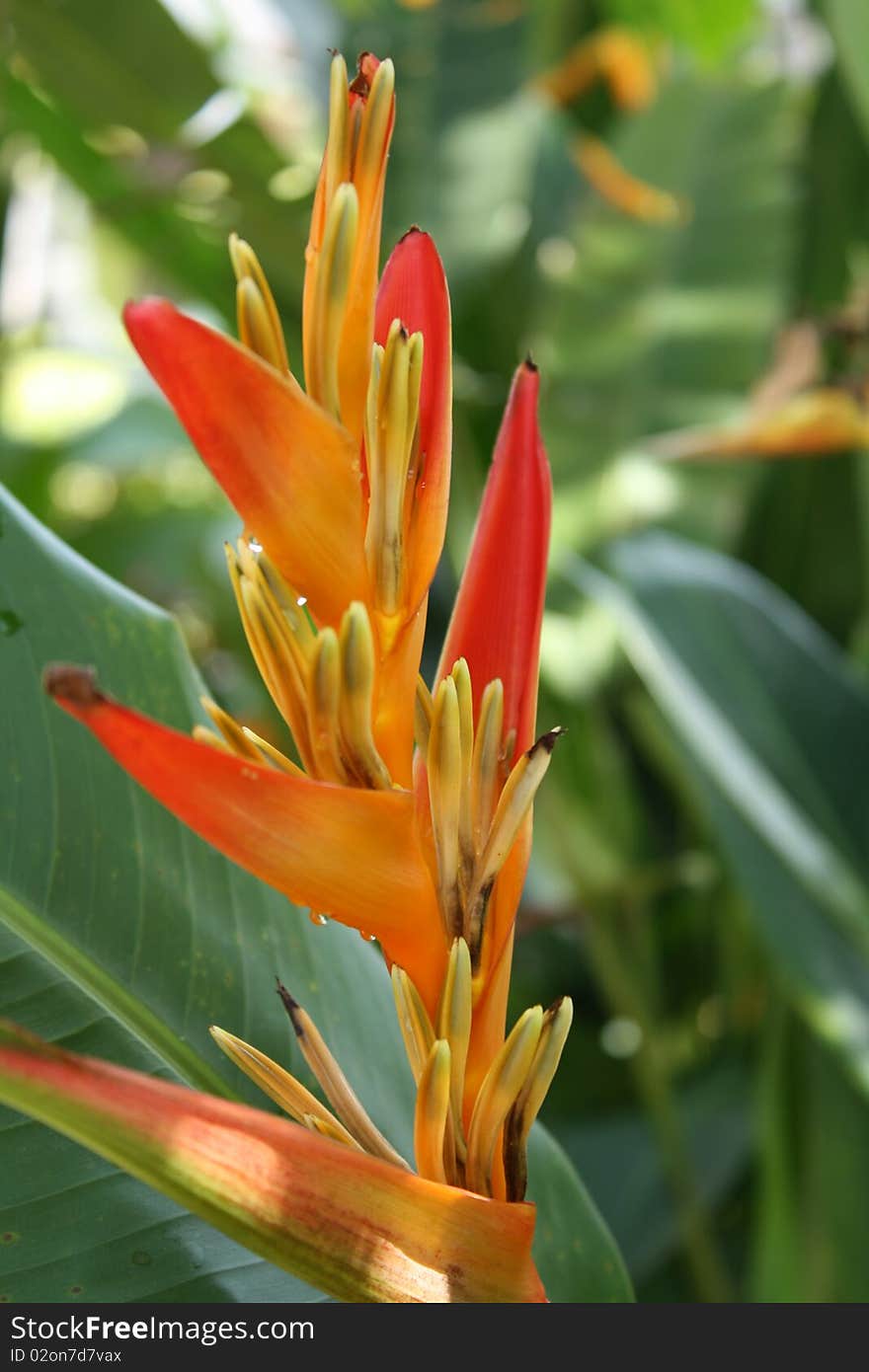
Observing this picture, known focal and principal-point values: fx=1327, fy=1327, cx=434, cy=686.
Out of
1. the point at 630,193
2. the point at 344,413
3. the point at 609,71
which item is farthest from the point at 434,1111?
the point at 609,71

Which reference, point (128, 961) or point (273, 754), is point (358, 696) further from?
point (128, 961)

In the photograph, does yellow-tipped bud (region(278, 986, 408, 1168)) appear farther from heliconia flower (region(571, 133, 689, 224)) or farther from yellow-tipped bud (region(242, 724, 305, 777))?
heliconia flower (region(571, 133, 689, 224))

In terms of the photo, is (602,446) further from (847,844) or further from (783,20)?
(783,20)

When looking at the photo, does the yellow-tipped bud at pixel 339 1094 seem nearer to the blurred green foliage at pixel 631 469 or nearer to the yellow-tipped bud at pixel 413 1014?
the yellow-tipped bud at pixel 413 1014

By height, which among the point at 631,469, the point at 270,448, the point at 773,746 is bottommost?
the point at 270,448

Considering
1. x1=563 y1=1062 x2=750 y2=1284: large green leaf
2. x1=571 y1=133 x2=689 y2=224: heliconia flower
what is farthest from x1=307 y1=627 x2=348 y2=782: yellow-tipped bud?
x1=571 y1=133 x2=689 y2=224: heliconia flower

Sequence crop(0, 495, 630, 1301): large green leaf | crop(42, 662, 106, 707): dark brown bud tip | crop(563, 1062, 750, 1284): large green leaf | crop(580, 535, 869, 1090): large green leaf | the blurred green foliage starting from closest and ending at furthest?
1. crop(42, 662, 106, 707): dark brown bud tip
2. crop(0, 495, 630, 1301): large green leaf
3. crop(580, 535, 869, 1090): large green leaf
4. the blurred green foliage
5. crop(563, 1062, 750, 1284): large green leaf
